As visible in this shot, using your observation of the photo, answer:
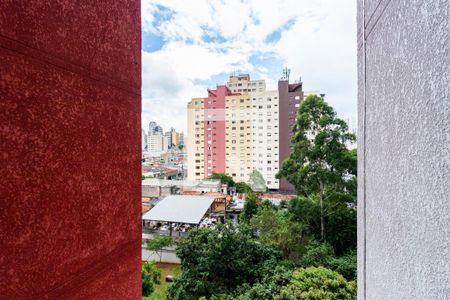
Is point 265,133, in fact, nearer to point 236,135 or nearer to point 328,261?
point 236,135

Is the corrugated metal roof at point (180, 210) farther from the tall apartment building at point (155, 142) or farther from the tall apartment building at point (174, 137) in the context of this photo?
the tall apartment building at point (174, 137)

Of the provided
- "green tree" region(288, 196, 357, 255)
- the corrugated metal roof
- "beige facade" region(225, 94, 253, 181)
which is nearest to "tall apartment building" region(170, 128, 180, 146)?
"beige facade" region(225, 94, 253, 181)

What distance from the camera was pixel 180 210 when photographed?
1319 cm

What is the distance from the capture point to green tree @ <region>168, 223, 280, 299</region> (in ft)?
22.3

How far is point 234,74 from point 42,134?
38825 mm

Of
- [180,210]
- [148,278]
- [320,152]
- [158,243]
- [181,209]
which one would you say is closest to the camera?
[148,278]

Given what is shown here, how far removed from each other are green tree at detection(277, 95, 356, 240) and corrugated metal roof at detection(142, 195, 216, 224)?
17.4 ft

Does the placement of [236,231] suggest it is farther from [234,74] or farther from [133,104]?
[234,74]

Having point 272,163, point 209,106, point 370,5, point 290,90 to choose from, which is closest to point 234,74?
point 209,106

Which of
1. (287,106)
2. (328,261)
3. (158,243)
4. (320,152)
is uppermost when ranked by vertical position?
(287,106)

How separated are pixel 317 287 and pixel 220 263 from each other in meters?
2.60

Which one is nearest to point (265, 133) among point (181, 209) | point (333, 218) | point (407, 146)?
point (181, 209)

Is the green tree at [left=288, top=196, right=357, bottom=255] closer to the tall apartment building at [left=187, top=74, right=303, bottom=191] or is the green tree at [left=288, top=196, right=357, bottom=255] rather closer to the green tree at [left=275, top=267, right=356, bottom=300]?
the green tree at [left=275, top=267, right=356, bottom=300]

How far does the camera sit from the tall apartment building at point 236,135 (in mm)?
30094
